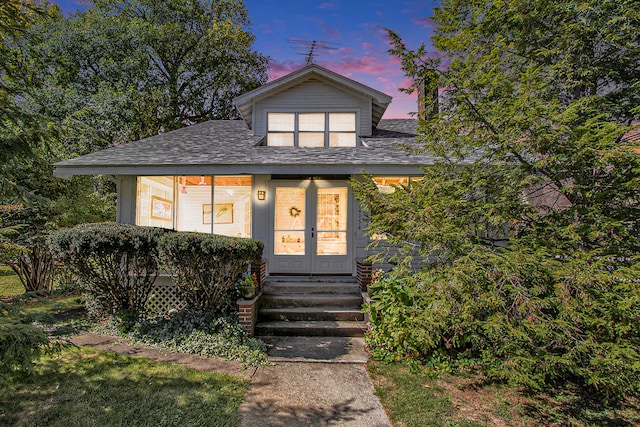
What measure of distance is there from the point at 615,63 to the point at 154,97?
18796mm

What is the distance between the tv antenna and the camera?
12.2m

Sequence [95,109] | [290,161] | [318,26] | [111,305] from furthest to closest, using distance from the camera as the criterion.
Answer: [95,109]
[318,26]
[290,161]
[111,305]

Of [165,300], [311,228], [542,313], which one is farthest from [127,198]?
[542,313]

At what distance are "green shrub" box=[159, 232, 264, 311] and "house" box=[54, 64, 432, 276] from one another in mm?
2517

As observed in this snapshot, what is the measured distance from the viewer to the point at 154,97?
57.6 feet

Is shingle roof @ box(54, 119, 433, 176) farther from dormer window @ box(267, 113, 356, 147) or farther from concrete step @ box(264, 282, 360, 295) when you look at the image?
concrete step @ box(264, 282, 360, 295)

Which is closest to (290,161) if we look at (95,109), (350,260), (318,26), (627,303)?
(350,260)

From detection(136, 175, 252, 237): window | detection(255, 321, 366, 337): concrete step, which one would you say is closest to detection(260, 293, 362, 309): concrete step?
detection(255, 321, 366, 337): concrete step

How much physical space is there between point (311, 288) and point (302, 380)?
9.86 ft

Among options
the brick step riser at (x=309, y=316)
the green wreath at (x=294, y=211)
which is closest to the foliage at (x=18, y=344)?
the brick step riser at (x=309, y=316)

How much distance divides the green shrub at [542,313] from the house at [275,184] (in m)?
3.93

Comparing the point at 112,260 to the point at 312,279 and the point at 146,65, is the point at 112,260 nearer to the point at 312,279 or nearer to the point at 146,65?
the point at 312,279

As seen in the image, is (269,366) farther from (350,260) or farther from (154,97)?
(154,97)

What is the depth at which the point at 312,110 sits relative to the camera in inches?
392
